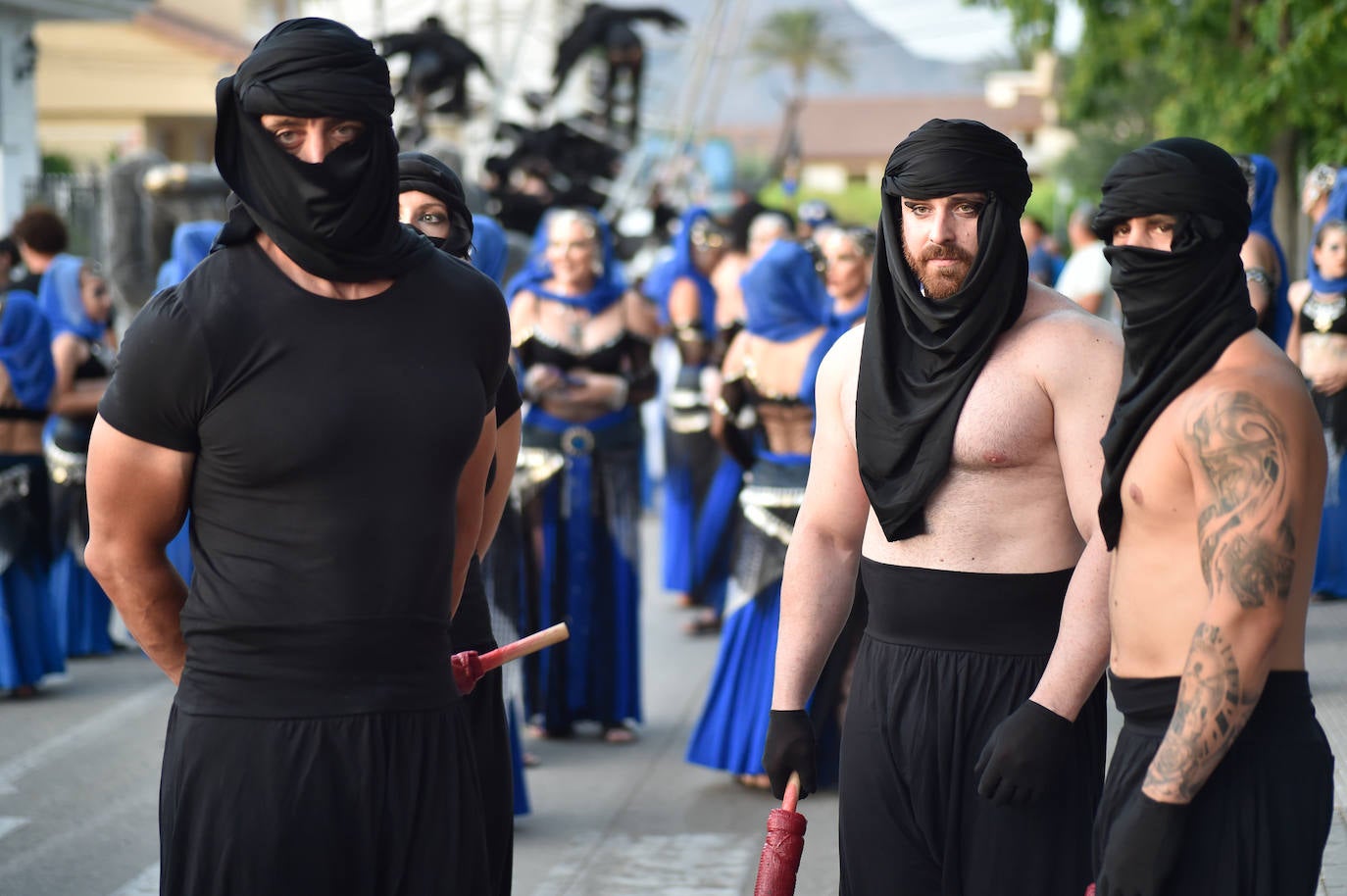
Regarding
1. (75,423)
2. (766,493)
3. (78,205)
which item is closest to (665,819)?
(766,493)

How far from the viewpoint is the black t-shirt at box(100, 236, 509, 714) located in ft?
9.06

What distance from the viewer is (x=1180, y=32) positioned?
45.8 ft

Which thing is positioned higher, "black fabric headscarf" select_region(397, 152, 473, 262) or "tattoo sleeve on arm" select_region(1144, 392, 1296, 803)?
"black fabric headscarf" select_region(397, 152, 473, 262)

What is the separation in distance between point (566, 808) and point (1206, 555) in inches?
163

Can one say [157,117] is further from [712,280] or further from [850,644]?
[850,644]

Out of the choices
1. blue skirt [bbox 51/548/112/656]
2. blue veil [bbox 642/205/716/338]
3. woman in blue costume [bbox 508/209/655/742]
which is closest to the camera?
woman in blue costume [bbox 508/209/655/742]

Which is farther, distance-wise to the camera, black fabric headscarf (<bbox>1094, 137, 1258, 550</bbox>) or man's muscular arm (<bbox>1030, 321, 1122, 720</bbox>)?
man's muscular arm (<bbox>1030, 321, 1122, 720</bbox>)

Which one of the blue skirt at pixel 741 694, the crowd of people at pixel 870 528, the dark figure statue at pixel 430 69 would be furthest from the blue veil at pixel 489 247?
the dark figure statue at pixel 430 69

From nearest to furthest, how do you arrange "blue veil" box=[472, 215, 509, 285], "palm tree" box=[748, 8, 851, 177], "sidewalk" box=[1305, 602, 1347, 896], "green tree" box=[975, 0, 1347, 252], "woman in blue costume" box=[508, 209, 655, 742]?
"sidewalk" box=[1305, 602, 1347, 896]
"blue veil" box=[472, 215, 509, 285]
"woman in blue costume" box=[508, 209, 655, 742]
"green tree" box=[975, 0, 1347, 252]
"palm tree" box=[748, 8, 851, 177]

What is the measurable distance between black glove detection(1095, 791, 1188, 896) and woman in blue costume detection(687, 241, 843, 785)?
12.8 ft

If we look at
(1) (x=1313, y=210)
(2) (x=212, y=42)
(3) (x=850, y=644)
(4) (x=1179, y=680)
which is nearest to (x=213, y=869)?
(4) (x=1179, y=680)

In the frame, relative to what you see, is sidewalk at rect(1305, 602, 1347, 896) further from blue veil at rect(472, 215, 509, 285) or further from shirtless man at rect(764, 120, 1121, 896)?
blue veil at rect(472, 215, 509, 285)

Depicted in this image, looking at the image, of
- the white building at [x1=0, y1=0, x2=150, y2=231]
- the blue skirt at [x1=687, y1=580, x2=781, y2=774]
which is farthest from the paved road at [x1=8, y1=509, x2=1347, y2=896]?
the white building at [x1=0, y1=0, x2=150, y2=231]

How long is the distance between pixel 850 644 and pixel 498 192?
783 centimetres
